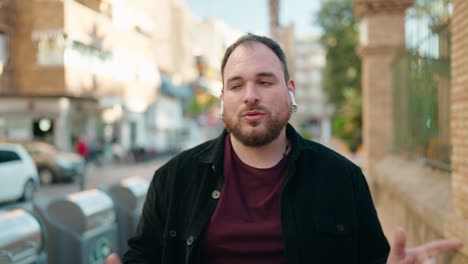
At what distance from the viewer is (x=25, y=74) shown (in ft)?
92.7

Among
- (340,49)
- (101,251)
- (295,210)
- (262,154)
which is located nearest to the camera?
(295,210)

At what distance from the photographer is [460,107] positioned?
4.34 metres

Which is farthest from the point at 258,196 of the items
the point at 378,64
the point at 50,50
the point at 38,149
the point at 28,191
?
the point at 50,50

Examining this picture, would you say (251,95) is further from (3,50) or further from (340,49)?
(340,49)

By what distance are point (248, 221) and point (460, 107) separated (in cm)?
262

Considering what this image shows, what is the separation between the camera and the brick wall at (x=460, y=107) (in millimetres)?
4195

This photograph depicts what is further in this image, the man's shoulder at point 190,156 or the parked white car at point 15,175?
the parked white car at point 15,175

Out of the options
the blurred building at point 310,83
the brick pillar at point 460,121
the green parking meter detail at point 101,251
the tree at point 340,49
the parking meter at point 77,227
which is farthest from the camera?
the blurred building at point 310,83

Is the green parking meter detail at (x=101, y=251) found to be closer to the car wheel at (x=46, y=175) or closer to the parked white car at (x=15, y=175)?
the parked white car at (x=15, y=175)

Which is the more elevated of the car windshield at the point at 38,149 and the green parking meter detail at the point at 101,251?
the green parking meter detail at the point at 101,251

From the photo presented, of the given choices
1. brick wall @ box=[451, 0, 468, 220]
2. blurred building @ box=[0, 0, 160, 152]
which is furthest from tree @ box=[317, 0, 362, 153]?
brick wall @ box=[451, 0, 468, 220]

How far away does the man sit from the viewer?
2293 mm

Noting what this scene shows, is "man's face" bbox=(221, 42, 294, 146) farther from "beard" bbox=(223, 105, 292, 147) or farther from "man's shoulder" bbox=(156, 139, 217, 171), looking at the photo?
"man's shoulder" bbox=(156, 139, 217, 171)

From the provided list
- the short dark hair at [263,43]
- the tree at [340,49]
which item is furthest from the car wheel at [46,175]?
the short dark hair at [263,43]
